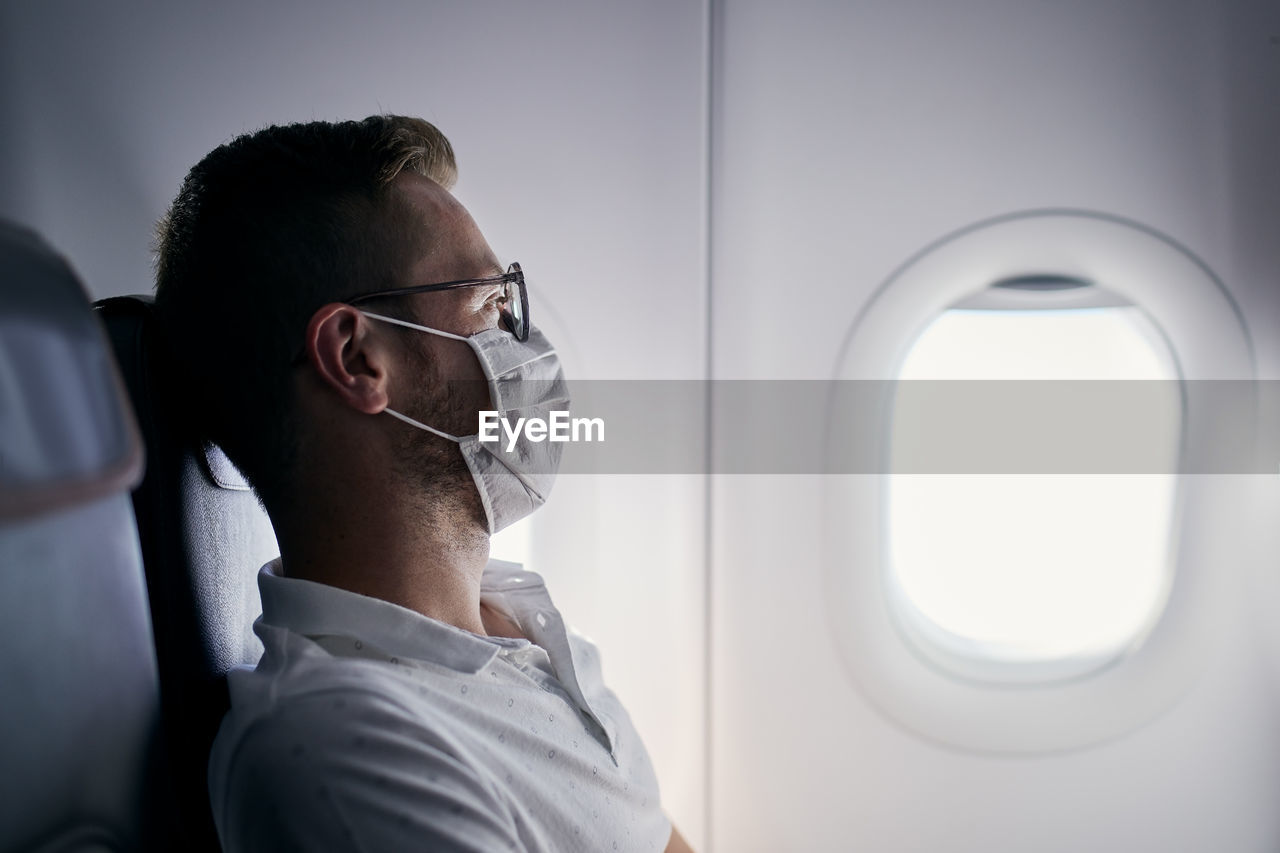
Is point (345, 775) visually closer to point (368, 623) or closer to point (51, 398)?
point (368, 623)

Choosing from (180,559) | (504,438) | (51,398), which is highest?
(51,398)

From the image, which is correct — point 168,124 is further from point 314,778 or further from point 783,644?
point 783,644

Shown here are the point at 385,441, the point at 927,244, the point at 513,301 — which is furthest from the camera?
the point at 927,244

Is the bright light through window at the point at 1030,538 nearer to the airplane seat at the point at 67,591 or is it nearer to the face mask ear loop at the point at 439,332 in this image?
the face mask ear loop at the point at 439,332

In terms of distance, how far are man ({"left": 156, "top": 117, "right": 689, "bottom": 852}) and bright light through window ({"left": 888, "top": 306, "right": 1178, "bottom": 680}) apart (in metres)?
0.97

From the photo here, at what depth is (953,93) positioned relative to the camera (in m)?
1.73

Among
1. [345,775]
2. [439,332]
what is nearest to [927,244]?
[439,332]

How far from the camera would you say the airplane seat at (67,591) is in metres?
0.28

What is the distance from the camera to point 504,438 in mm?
1104

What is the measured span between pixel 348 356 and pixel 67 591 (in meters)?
0.45

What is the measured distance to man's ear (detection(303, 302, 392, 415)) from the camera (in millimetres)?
1016

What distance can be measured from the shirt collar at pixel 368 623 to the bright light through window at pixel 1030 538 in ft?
3.97

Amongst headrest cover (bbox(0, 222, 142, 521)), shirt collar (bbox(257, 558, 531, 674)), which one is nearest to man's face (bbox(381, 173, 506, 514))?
shirt collar (bbox(257, 558, 531, 674))
